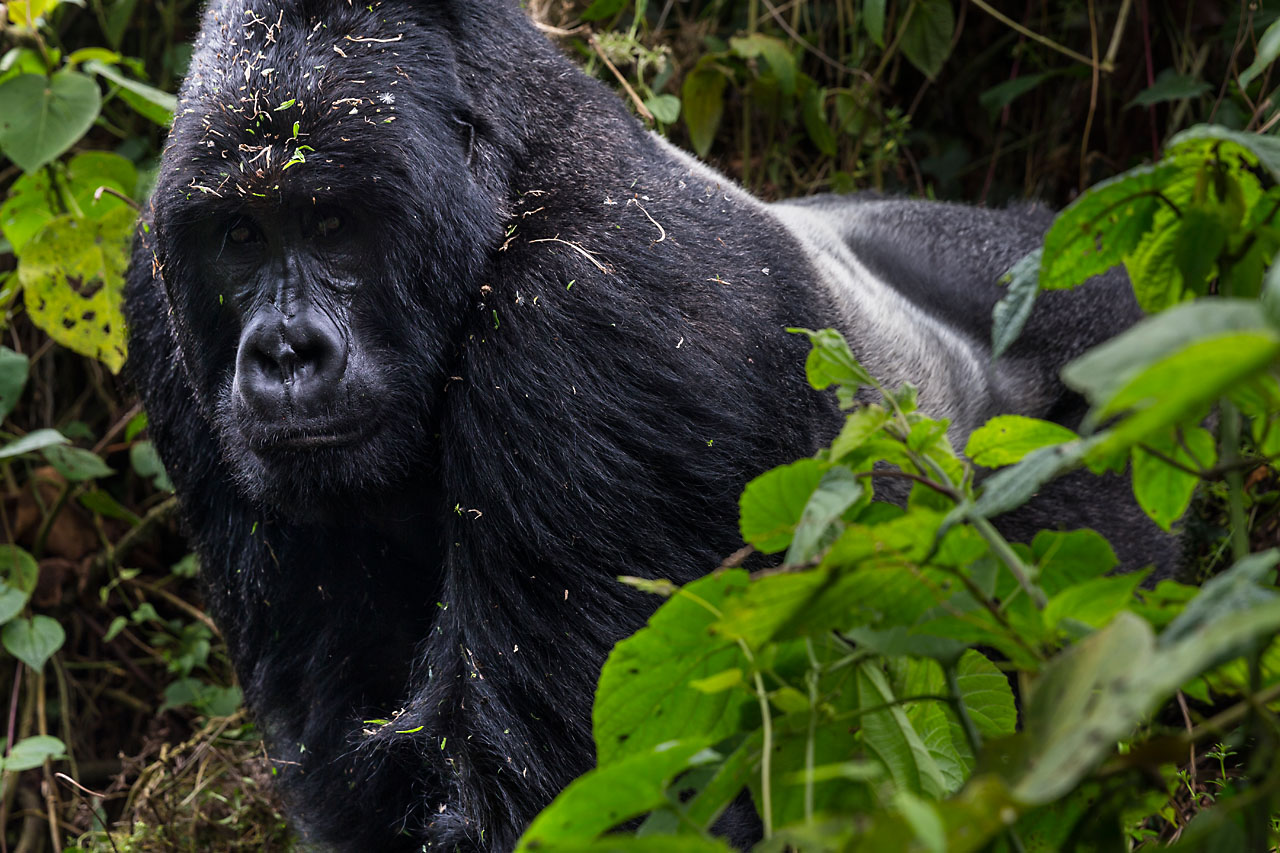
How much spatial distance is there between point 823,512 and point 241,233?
1470 mm

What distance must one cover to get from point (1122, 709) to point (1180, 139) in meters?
0.54

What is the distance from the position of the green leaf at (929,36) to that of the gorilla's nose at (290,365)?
7.99 ft

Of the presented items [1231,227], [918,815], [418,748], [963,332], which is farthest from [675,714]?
[963,332]

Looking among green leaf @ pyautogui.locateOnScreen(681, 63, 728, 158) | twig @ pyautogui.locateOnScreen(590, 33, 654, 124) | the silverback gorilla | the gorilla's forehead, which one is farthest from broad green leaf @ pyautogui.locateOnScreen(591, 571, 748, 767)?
green leaf @ pyautogui.locateOnScreen(681, 63, 728, 158)

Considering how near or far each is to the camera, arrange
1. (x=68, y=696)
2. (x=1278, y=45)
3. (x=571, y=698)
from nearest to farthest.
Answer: (x=1278, y=45)
(x=571, y=698)
(x=68, y=696)

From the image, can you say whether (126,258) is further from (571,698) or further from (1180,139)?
(1180,139)

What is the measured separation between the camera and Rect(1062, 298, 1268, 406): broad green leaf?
28.0 inches

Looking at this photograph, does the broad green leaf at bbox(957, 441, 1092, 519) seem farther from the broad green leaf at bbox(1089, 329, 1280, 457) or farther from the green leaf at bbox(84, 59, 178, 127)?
the green leaf at bbox(84, 59, 178, 127)

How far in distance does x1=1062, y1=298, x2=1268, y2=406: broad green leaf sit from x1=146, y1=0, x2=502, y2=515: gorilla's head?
152 cm

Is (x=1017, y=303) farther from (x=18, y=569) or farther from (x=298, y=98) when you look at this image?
(x=18, y=569)

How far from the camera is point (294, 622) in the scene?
2.51 m

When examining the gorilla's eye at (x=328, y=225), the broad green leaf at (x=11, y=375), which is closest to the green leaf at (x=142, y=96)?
the broad green leaf at (x=11, y=375)

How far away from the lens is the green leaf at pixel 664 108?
353 centimetres

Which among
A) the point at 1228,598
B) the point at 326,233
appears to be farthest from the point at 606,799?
the point at 326,233
